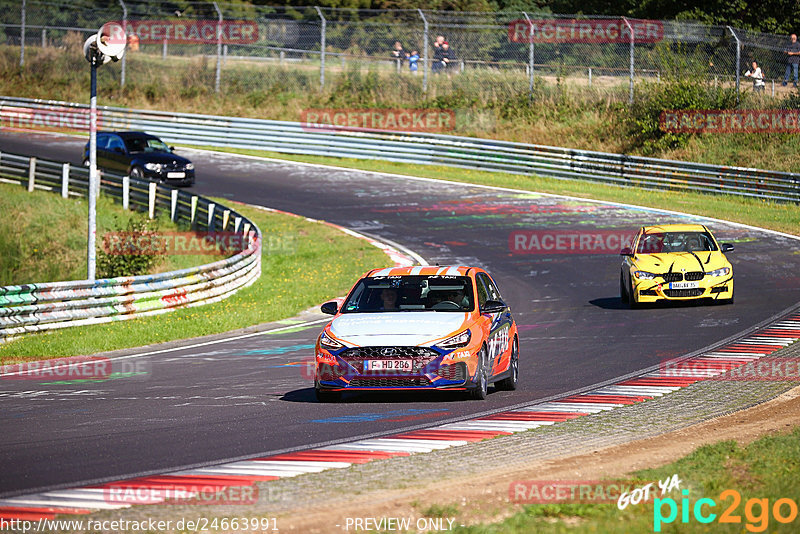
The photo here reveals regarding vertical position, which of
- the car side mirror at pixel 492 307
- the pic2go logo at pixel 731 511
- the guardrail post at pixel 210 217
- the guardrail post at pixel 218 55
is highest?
the guardrail post at pixel 218 55

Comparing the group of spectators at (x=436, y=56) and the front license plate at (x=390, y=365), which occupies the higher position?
the group of spectators at (x=436, y=56)

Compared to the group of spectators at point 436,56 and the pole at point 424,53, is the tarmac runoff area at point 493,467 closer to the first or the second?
the pole at point 424,53

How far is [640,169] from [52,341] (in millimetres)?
23538

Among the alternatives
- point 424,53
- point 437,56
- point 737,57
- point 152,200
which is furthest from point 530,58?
point 152,200

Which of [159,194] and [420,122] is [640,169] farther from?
[159,194]

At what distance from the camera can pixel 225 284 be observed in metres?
22.3

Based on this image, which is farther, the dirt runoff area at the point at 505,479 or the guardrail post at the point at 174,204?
the guardrail post at the point at 174,204

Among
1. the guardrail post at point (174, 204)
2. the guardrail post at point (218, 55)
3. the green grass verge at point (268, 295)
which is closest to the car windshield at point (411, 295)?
the green grass verge at point (268, 295)

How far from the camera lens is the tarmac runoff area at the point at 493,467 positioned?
22.1 feet

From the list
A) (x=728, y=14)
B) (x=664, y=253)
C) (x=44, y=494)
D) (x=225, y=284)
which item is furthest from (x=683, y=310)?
(x=728, y=14)

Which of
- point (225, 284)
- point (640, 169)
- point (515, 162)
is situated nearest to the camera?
point (225, 284)

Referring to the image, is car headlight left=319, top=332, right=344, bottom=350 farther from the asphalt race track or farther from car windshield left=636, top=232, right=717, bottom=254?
car windshield left=636, top=232, right=717, bottom=254

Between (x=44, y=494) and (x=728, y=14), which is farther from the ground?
(x=728, y=14)

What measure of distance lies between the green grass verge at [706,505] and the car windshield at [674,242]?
11.7 metres
